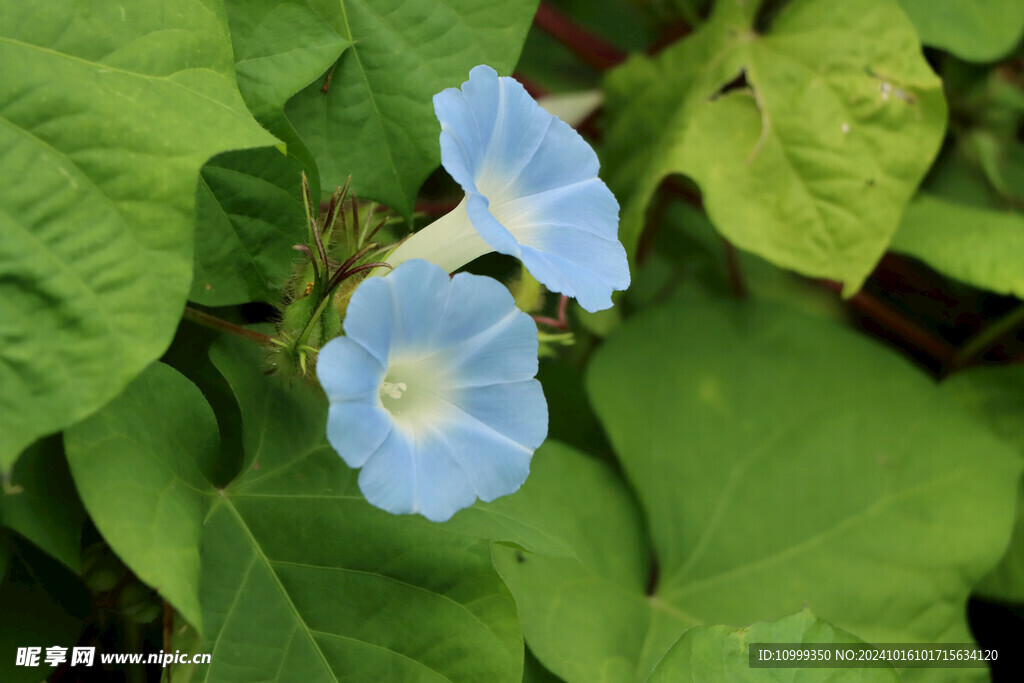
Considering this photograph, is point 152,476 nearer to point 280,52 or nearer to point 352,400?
point 352,400

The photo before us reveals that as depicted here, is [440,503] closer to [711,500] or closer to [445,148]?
[445,148]

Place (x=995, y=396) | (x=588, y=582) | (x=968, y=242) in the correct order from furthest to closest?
(x=995, y=396) → (x=968, y=242) → (x=588, y=582)

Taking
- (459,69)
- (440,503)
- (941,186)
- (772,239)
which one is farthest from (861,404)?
(440,503)

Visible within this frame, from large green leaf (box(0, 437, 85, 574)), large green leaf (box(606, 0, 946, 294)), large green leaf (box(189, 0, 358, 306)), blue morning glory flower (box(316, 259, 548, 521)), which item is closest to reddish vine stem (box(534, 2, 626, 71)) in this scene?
large green leaf (box(606, 0, 946, 294))

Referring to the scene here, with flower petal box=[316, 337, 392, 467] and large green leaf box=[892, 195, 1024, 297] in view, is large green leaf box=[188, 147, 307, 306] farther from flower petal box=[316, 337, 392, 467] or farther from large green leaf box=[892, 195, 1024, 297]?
large green leaf box=[892, 195, 1024, 297]

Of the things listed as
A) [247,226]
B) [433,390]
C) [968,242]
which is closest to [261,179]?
[247,226]

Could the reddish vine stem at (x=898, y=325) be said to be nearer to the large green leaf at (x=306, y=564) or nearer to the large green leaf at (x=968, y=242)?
the large green leaf at (x=968, y=242)

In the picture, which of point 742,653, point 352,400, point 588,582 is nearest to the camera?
point 352,400
